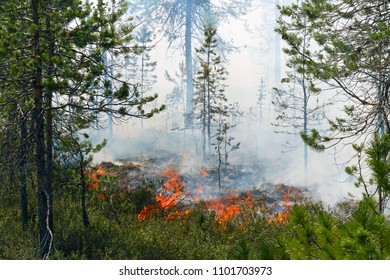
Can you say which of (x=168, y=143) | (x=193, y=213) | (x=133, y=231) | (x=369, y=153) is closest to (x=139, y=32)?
(x=168, y=143)

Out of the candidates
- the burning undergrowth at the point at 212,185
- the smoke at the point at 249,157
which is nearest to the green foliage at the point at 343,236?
the burning undergrowth at the point at 212,185

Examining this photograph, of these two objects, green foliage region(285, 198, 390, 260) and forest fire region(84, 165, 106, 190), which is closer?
green foliage region(285, 198, 390, 260)

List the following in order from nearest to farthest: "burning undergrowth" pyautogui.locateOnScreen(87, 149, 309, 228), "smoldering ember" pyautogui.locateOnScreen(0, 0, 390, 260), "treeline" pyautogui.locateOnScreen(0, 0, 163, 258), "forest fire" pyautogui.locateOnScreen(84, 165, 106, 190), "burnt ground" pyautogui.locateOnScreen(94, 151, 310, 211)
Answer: "smoldering ember" pyautogui.locateOnScreen(0, 0, 390, 260) → "treeline" pyautogui.locateOnScreen(0, 0, 163, 258) → "forest fire" pyautogui.locateOnScreen(84, 165, 106, 190) → "burning undergrowth" pyautogui.locateOnScreen(87, 149, 309, 228) → "burnt ground" pyautogui.locateOnScreen(94, 151, 310, 211)

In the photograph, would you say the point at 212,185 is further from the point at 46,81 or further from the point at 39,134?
the point at 46,81

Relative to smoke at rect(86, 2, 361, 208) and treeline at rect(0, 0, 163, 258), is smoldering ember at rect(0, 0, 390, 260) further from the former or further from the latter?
smoke at rect(86, 2, 361, 208)

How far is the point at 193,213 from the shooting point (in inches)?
485

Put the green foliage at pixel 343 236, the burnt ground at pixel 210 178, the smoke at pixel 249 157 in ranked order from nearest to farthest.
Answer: the green foliage at pixel 343 236 < the burnt ground at pixel 210 178 < the smoke at pixel 249 157

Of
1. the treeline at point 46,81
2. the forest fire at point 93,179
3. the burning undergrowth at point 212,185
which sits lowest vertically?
the burning undergrowth at point 212,185

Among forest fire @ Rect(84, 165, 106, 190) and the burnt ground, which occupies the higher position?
forest fire @ Rect(84, 165, 106, 190)

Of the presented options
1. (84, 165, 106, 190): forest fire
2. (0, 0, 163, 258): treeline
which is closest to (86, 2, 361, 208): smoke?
(84, 165, 106, 190): forest fire

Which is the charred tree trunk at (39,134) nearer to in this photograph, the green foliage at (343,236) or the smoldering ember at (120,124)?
the smoldering ember at (120,124)

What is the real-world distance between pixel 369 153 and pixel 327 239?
2.71 feet

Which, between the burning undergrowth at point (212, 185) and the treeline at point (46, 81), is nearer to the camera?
the treeline at point (46, 81)

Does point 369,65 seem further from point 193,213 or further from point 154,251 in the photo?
point 193,213
